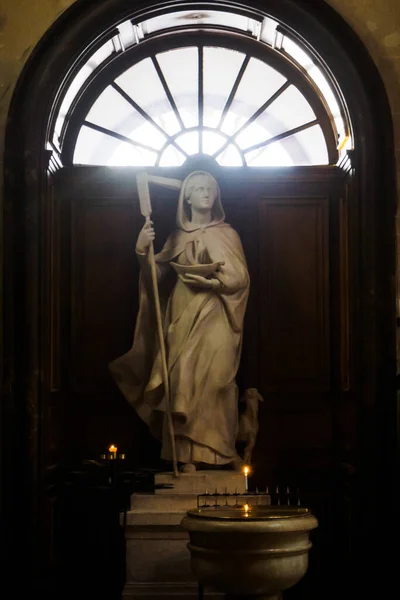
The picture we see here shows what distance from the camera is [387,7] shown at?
6.90 metres

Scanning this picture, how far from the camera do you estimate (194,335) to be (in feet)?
21.4

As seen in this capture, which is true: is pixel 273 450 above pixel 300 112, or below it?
below

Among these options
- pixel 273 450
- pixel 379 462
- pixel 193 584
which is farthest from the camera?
pixel 273 450

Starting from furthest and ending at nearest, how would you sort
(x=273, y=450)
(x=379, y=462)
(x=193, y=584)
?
(x=273, y=450), (x=379, y=462), (x=193, y=584)

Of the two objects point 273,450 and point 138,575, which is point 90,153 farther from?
point 138,575

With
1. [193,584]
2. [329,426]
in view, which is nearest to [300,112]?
[329,426]

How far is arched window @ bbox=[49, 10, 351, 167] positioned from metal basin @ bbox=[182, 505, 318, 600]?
332cm

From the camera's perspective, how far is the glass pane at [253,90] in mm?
7500

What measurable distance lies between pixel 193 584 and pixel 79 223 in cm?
257

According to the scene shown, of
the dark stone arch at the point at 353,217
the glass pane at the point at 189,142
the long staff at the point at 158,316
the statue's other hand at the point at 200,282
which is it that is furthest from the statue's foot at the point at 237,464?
the glass pane at the point at 189,142

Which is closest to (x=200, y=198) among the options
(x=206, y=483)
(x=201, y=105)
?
(x=201, y=105)

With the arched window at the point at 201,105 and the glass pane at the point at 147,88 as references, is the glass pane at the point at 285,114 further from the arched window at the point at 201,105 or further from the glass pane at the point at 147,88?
the glass pane at the point at 147,88

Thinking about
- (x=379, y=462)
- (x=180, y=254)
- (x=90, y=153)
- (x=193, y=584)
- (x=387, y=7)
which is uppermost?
(x=387, y=7)

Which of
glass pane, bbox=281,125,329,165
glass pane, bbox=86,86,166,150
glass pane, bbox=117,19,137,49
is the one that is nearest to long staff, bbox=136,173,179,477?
glass pane, bbox=86,86,166,150
